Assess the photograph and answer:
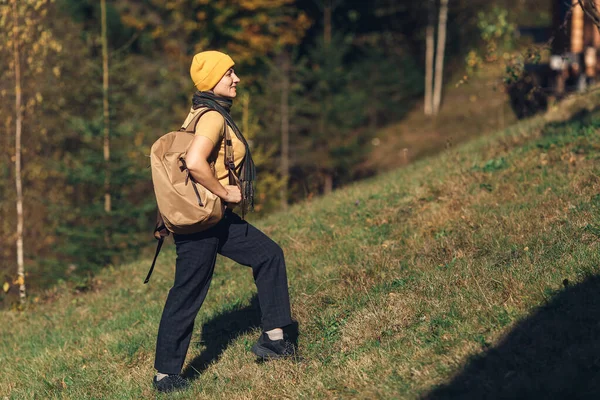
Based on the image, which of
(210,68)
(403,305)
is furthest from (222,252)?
(403,305)

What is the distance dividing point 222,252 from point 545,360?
2353 millimetres

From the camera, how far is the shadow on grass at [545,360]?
4.24 metres

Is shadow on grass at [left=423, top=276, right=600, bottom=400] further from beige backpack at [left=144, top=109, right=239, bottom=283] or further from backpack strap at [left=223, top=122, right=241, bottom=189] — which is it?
backpack strap at [left=223, top=122, right=241, bottom=189]

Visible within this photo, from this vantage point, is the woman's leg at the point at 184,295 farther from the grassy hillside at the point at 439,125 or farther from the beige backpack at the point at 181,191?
the grassy hillside at the point at 439,125

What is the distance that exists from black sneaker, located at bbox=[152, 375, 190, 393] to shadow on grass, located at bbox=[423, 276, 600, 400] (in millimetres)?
2003

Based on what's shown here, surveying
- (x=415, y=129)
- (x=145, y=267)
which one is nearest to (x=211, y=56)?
(x=145, y=267)

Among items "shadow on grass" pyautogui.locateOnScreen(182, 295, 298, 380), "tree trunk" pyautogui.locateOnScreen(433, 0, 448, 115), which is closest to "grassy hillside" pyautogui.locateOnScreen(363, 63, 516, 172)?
"tree trunk" pyautogui.locateOnScreen(433, 0, 448, 115)

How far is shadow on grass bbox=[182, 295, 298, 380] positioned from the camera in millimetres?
6145

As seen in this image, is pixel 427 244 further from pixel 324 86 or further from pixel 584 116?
pixel 324 86

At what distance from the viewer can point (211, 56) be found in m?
5.31

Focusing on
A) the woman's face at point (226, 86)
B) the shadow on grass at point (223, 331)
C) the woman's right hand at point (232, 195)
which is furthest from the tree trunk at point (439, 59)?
the woman's right hand at point (232, 195)

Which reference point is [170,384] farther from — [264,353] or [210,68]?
[210,68]

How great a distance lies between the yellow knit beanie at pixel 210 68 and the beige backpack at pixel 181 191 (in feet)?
0.86

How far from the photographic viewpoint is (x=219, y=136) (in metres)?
5.14
